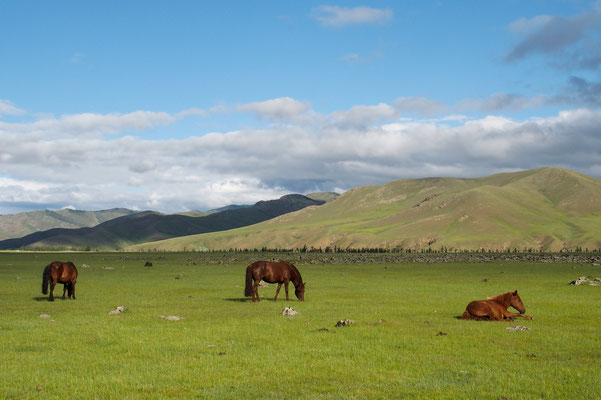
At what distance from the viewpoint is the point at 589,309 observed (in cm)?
2816

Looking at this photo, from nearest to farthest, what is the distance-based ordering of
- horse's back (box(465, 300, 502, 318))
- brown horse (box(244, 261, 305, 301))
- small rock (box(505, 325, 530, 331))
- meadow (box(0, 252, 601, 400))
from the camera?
meadow (box(0, 252, 601, 400)), small rock (box(505, 325, 530, 331)), horse's back (box(465, 300, 502, 318)), brown horse (box(244, 261, 305, 301))

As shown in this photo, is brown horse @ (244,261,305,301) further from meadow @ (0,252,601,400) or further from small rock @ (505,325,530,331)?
small rock @ (505,325,530,331)

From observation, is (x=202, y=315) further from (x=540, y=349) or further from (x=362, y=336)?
(x=540, y=349)

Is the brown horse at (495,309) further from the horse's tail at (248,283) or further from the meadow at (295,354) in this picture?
the horse's tail at (248,283)

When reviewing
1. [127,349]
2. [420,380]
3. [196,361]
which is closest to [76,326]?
[127,349]

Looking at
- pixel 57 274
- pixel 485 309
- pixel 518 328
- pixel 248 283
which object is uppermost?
pixel 57 274

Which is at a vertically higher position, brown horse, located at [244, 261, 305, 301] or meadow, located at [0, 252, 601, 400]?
brown horse, located at [244, 261, 305, 301]

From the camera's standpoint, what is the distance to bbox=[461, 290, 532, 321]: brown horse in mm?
23688

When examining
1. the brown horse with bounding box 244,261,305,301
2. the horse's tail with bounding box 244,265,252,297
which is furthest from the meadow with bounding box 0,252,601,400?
the horse's tail with bounding box 244,265,252,297

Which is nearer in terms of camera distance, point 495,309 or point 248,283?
point 495,309

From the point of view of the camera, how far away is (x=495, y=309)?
2380 centimetres

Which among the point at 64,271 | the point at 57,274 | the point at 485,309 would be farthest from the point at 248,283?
the point at 485,309

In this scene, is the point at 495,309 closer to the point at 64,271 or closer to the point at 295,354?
the point at 295,354

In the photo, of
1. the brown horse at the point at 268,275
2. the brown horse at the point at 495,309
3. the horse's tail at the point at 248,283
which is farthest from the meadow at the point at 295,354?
the horse's tail at the point at 248,283
